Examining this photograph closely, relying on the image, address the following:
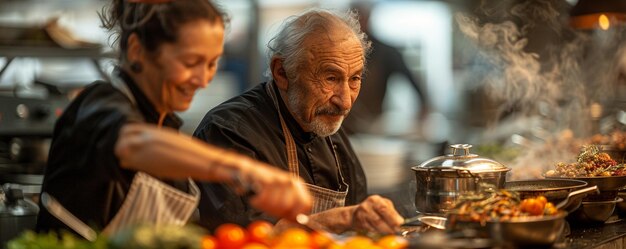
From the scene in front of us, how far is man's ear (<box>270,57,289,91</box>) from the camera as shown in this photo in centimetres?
409

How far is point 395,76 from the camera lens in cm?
880

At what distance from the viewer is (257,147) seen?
3.80 m

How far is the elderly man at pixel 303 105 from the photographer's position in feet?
12.7

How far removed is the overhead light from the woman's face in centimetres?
489

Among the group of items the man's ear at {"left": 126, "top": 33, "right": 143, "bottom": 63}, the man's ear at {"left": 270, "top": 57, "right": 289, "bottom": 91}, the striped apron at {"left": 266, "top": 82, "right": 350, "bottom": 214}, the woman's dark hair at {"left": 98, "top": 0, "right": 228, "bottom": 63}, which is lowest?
the striped apron at {"left": 266, "top": 82, "right": 350, "bottom": 214}

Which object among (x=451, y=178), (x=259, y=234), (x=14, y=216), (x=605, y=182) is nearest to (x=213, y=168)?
(x=259, y=234)

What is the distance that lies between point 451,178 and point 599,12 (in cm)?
389

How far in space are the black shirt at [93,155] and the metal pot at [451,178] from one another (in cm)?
126

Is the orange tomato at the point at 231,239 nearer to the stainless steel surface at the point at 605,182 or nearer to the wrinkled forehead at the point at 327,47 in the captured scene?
the wrinkled forehead at the point at 327,47

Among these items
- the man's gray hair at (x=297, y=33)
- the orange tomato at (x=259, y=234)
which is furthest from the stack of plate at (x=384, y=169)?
the orange tomato at (x=259, y=234)

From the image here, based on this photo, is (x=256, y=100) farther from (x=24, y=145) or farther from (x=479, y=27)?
(x=479, y=27)

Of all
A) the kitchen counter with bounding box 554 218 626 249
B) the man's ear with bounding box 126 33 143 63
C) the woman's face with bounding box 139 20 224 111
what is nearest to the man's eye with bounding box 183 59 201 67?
the woman's face with bounding box 139 20 224 111

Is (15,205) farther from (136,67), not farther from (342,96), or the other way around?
(136,67)

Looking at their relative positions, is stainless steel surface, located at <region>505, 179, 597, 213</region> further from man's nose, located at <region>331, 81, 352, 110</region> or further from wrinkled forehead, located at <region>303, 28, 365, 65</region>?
wrinkled forehead, located at <region>303, 28, 365, 65</region>
